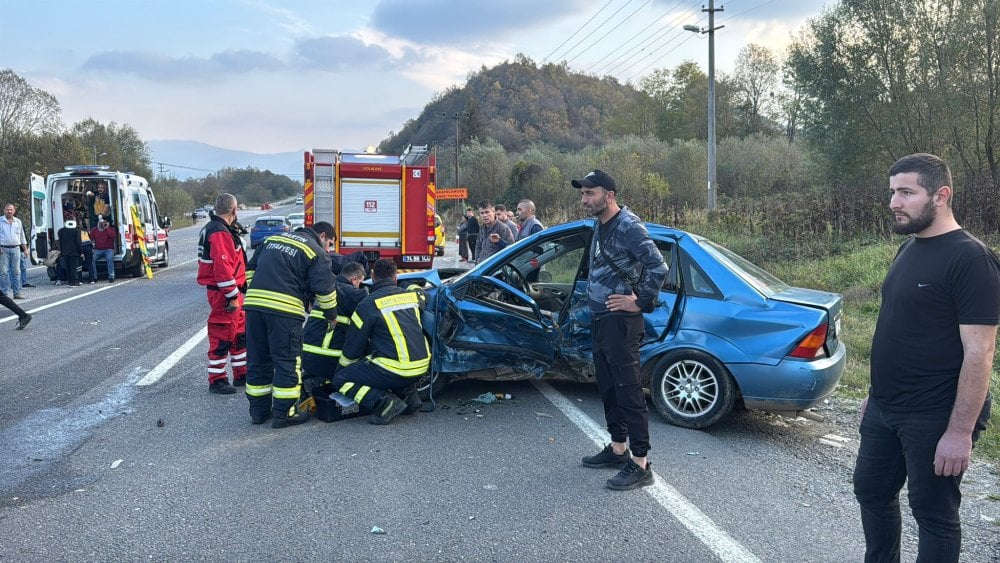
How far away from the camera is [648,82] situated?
59469 mm

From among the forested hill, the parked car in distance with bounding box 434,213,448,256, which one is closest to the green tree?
the forested hill

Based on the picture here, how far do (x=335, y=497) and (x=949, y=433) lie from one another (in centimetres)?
311

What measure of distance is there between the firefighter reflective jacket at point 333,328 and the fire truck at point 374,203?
7765 mm

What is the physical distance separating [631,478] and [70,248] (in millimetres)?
14852

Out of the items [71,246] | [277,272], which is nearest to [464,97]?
[71,246]

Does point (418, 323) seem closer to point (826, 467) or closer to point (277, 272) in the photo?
point (277, 272)

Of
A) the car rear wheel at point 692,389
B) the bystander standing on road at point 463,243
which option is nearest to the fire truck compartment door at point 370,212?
the bystander standing on road at point 463,243

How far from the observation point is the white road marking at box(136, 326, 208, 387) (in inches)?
271

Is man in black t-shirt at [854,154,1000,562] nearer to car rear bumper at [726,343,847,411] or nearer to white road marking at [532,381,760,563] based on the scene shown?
white road marking at [532,381,760,563]

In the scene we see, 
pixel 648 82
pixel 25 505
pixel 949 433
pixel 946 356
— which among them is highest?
pixel 648 82

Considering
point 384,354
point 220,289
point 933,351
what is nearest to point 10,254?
point 220,289

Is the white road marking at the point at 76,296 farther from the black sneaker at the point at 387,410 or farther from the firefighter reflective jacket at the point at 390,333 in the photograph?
the black sneaker at the point at 387,410

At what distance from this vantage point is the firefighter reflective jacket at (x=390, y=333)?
5.57 metres

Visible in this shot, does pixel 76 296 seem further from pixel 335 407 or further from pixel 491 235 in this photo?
pixel 335 407
